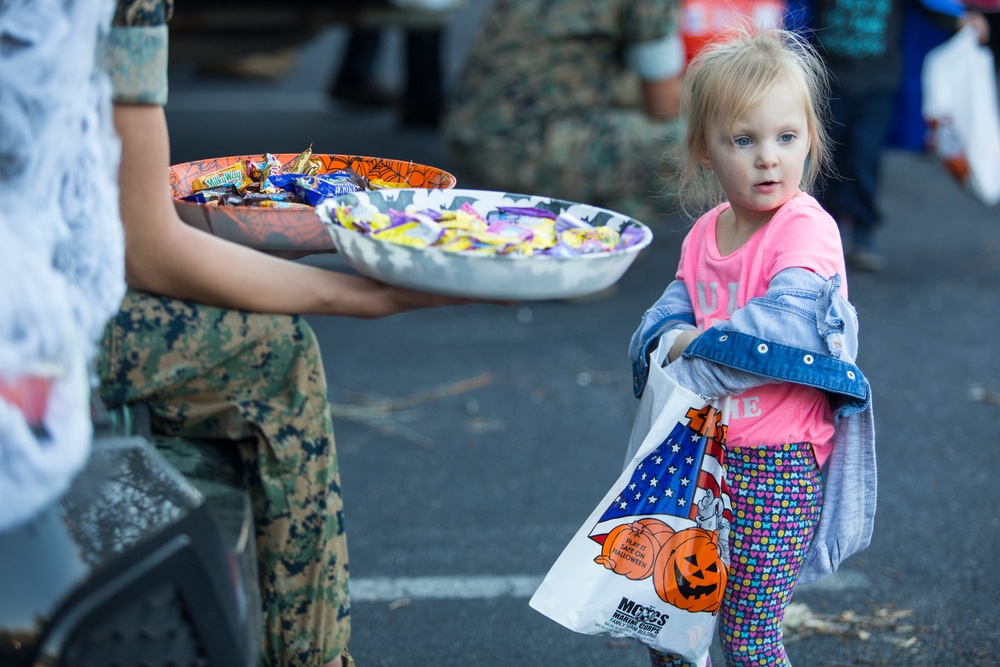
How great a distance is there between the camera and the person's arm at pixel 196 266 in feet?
4.71

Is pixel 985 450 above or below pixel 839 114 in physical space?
below

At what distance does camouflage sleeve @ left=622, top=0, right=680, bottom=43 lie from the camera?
4223 mm

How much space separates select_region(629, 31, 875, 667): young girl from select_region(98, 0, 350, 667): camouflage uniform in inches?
23.6

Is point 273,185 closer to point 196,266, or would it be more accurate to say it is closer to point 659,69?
point 196,266

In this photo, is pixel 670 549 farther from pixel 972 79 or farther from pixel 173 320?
pixel 972 79

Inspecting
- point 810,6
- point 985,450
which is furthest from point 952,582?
point 810,6

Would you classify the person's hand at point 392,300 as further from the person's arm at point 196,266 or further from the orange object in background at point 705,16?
the orange object in background at point 705,16

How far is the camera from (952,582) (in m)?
2.63

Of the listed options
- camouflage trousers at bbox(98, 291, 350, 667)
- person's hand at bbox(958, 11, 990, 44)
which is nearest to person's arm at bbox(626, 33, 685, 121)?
person's hand at bbox(958, 11, 990, 44)

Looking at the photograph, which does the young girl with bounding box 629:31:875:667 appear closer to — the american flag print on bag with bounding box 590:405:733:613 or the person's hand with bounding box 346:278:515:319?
the american flag print on bag with bounding box 590:405:733:613

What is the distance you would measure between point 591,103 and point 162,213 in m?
3.34

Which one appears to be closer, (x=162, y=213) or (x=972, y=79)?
(x=162, y=213)

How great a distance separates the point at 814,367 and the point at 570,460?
1.74 metres

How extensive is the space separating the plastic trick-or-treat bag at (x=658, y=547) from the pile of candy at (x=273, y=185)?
24.0 inches
